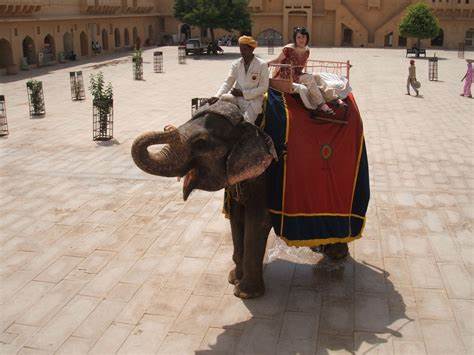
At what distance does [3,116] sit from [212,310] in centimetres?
1031

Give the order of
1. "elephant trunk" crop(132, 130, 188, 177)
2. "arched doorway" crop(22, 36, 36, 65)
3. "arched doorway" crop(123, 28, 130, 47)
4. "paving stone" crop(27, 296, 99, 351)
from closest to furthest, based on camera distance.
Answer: "elephant trunk" crop(132, 130, 188, 177) < "paving stone" crop(27, 296, 99, 351) < "arched doorway" crop(22, 36, 36, 65) < "arched doorway" crop(123, 28, 130, 47)

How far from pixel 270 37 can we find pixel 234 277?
43.5 meters

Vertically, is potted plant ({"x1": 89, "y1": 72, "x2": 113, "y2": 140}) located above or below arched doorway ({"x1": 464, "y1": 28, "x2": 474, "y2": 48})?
below

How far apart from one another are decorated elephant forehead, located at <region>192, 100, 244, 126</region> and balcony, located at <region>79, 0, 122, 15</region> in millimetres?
31785

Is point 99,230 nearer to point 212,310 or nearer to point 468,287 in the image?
point 212,310

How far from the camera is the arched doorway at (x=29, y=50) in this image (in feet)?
97.0

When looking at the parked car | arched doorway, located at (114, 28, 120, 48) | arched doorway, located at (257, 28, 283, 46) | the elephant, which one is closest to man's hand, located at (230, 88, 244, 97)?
the elephant

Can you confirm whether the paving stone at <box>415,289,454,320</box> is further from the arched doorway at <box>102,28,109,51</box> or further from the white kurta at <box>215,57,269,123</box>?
the arched doorway at <box>102,28,109,51</box>

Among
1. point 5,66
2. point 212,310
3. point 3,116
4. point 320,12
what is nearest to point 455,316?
point 212,310

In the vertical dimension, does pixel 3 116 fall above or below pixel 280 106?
below

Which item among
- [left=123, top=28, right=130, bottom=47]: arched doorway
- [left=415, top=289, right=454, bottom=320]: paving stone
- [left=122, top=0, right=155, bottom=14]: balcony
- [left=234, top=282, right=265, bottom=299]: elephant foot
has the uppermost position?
[left=122, top=0, right=155, bottom=14]: balcony

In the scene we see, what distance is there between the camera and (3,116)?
535 inches

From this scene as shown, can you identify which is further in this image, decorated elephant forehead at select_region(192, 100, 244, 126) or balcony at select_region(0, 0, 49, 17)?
balcony at select_region(0, 0, 49, 17)

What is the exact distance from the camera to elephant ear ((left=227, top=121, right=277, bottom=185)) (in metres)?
4.79
